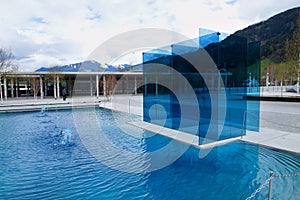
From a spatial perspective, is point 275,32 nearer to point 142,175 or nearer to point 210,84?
point 210,84

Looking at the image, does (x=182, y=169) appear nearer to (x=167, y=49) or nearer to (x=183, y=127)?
(x=183, y=127)

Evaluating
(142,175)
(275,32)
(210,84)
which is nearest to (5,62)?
(210,84)

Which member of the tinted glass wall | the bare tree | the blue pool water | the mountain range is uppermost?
the mountain range

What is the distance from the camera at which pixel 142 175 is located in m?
4.12

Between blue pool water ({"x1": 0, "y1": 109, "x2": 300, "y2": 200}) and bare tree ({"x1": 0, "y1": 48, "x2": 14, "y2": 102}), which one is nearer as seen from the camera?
blue pool water ({"x1": 0, "y1": 109, "x2": 300, "y2": 200})

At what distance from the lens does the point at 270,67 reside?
36344 mm

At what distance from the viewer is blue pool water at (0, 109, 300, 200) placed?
3.44 meters

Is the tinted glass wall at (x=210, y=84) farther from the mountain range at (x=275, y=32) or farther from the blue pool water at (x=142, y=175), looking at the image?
the mountain range at (x=275, y=32)

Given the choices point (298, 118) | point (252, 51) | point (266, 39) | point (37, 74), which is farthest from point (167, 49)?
point (266, 39)

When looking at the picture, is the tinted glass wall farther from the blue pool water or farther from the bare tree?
the bare tree

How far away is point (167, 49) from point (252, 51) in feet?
9.50

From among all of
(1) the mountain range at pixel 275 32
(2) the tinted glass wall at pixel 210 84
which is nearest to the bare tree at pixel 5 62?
(2) the tinted glass wall at pixel 210 84

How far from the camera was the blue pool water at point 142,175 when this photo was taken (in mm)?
3441

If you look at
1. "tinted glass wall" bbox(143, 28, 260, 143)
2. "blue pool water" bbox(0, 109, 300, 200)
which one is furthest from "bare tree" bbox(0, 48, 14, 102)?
"tinted glass wall" bbox(143, 28, 260, 143)
